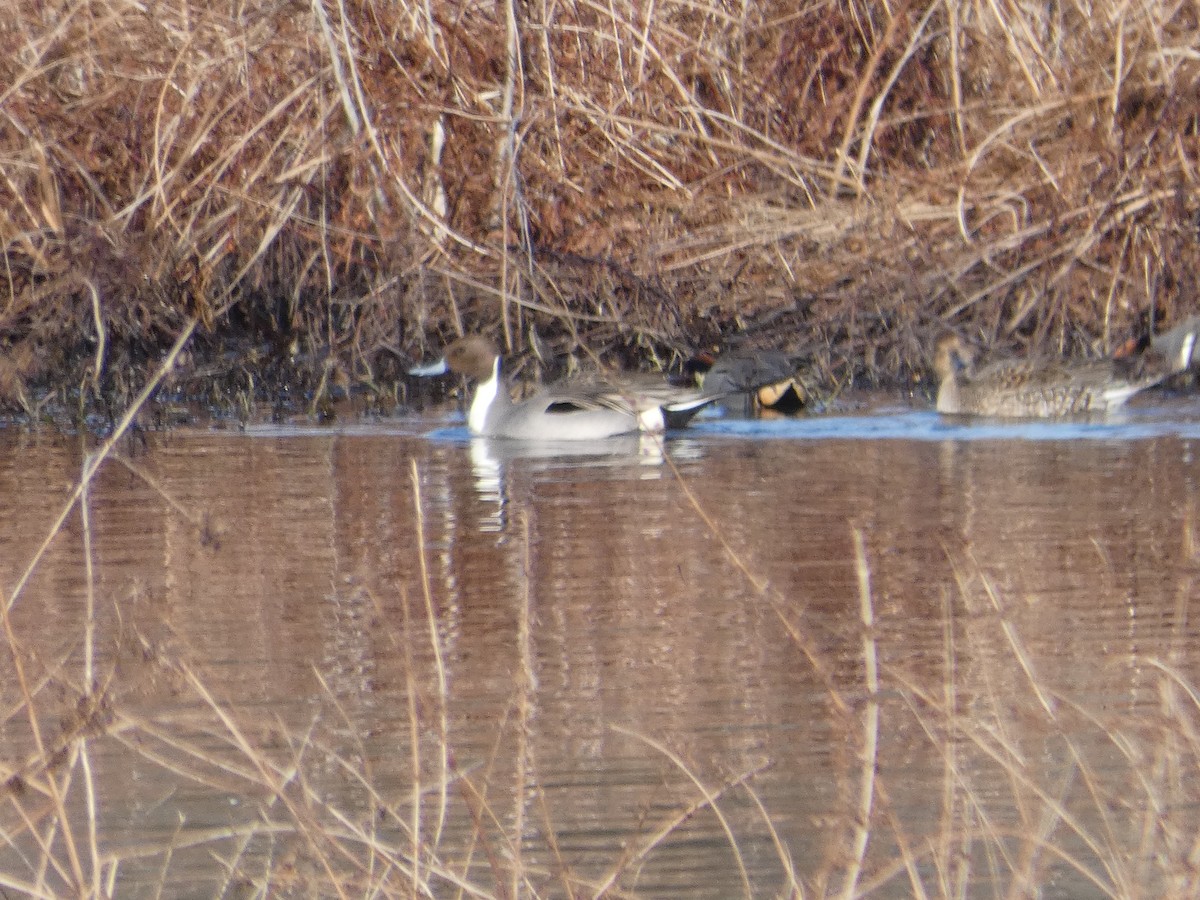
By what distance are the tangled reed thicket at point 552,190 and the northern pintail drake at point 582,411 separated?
1032 mm

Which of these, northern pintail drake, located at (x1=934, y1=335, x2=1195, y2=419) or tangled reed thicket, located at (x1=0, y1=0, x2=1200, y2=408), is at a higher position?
tangled reed thicket, located at (x1=0, y1=0, x2=1200, y2=408)

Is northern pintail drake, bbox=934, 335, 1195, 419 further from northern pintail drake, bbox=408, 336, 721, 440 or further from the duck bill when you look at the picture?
the duck bill

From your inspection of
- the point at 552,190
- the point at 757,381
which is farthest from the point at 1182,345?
the point at 552,190

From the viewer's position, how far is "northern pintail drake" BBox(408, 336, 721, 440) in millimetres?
10180

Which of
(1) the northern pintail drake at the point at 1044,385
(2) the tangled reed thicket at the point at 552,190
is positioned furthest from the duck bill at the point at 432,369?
(1) the northern pintail drake at the point at 1044,385

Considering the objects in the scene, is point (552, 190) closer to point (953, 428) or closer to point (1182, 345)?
point (953, 428)

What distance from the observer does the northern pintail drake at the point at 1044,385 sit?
10523 millimetres

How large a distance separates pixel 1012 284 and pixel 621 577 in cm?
644

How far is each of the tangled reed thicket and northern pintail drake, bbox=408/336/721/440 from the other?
3.39 ft

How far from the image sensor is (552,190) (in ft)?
41.3

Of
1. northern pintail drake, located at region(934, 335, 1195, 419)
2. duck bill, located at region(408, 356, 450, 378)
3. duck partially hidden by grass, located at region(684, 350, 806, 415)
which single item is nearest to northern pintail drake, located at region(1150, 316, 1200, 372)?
northern pintail drake, located at region(934, 335, 1195, 419)

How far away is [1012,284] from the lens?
40.1 feet

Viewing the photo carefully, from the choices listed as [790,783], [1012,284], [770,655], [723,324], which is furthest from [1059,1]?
[790,783]

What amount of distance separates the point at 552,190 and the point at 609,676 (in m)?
7.85
